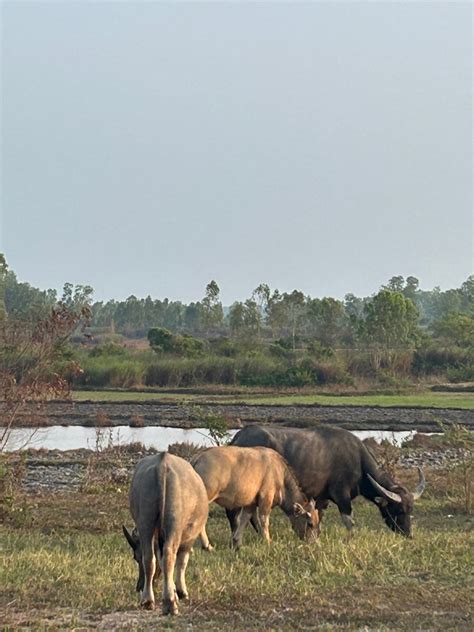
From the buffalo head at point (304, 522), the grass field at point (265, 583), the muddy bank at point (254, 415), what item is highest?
the muddy bank at point (254, 415)

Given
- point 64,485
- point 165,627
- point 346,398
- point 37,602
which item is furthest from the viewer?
point 346,398

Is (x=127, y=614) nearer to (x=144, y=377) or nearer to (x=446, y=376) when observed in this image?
(x=144, y=377)

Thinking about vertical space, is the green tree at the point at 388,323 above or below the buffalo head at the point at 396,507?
above

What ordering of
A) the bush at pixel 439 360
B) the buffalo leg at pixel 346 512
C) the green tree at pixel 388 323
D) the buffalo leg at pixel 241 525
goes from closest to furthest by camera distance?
the buffalo leg at pixel 241 525
the buffalo leg at pixel 346 512
the bush at pixel 439 360
the green tree at pixel 388 323

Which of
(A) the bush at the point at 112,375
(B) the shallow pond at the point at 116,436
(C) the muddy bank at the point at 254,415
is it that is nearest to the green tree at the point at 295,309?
(A) the bush at the point at 112,375

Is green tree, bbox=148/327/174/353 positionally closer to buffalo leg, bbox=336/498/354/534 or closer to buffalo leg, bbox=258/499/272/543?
buffalo leg, bbox=336/498/354/534

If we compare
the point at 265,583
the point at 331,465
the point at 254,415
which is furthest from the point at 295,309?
the point at 265,583

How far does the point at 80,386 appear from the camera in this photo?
2015 inches

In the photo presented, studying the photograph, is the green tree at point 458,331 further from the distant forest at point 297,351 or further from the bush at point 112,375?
the bush at point 112,375

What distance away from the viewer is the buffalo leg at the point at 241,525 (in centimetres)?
1036

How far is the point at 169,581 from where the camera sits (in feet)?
23.1

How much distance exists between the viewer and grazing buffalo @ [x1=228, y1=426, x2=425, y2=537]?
40.7ft

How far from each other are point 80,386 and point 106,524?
1551 inches

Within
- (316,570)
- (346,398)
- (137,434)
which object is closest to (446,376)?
(346,398)
